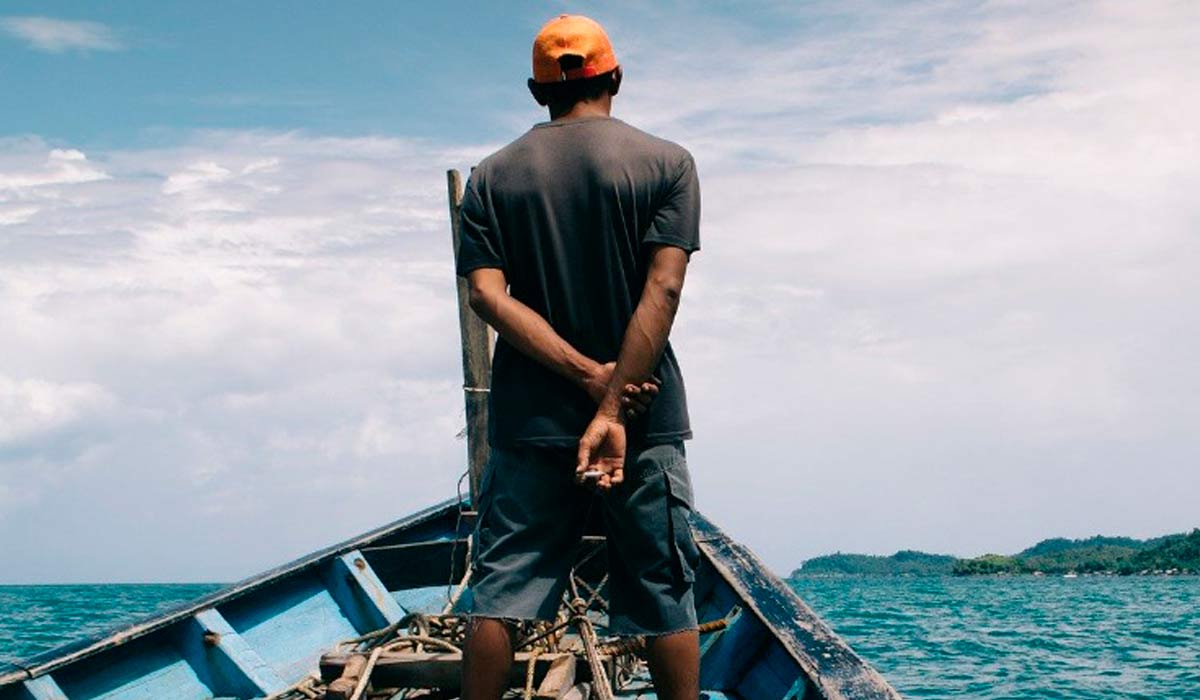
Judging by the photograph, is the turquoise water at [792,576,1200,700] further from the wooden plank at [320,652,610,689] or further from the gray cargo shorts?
the gray cargo shorts

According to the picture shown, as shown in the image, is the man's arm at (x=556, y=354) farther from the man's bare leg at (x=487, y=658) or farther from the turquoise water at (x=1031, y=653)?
the turquoise water at (x=1031, y=653)

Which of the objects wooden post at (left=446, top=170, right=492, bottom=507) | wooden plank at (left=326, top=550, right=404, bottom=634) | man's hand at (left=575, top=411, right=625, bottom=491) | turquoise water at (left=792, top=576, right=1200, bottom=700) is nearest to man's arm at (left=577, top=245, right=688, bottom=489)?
man's hand at (left=575, top=411, right=625, bottom=491)

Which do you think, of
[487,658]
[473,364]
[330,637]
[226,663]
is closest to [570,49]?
[487,658]

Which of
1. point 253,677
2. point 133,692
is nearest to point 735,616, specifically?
point 253,677

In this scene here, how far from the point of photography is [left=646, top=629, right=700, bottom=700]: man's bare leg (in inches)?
107

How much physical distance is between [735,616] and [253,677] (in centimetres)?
207

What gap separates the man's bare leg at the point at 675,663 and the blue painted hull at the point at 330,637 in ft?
2.42

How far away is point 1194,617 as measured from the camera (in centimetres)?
4141

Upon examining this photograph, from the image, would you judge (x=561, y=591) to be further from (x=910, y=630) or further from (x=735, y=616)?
(x=910, y=630)

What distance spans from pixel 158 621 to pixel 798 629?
8.44 ft

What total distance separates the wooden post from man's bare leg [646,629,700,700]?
3444 mm

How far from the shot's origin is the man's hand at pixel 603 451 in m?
2.57

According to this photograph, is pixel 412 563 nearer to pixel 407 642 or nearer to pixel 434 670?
pixel 407 642

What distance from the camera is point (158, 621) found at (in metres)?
4.76
